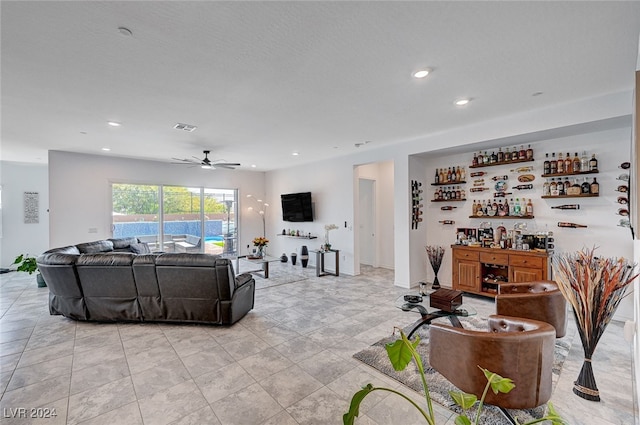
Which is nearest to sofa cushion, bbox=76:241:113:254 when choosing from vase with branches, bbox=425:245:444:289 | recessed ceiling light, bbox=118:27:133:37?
recessed ceiling light, bbox=118:27:133:37

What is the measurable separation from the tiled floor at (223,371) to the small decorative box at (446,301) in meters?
0.76

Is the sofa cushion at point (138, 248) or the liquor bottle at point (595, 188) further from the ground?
the liquor bottle at point (595, 188)

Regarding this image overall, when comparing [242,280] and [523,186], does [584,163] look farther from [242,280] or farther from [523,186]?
[242,280]

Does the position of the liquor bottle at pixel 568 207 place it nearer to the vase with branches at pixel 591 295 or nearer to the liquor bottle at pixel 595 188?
the liquor bottle at pixel 595 188

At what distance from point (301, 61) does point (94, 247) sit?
563 cm

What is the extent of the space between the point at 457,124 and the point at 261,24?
3.49 m

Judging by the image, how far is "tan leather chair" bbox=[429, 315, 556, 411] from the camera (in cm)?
189

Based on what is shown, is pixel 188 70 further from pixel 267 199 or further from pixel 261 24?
pixel 267 199

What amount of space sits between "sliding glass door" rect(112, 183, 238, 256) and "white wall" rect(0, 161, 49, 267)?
2655mm

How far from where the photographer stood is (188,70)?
2.66 m

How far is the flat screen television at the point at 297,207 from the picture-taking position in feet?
25.2

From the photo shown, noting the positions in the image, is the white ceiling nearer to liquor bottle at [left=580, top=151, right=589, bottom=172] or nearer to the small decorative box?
liquor bottle at [left=580, top=151, right=589, bottom=172]

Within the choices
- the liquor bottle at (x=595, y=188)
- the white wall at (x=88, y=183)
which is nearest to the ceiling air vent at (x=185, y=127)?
the white wall at (x=88, y=183)

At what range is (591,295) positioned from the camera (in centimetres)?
231
